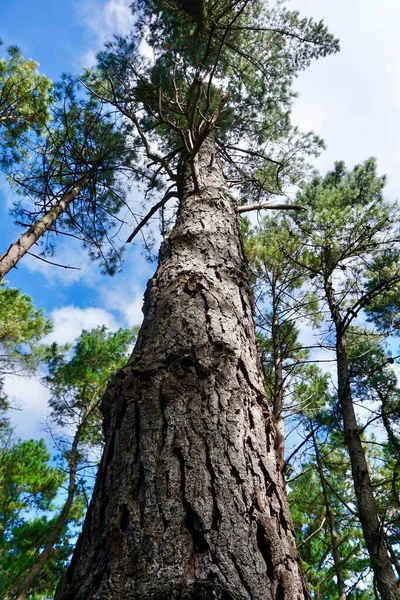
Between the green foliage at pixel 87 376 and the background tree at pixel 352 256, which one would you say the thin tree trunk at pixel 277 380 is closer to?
the background tree at pixel 352 256

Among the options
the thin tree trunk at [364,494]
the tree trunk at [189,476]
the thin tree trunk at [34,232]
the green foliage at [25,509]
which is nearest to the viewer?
the tree trunk at [189,476]

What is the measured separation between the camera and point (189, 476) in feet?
3.14

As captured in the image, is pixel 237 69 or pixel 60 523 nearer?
pixel 237 69

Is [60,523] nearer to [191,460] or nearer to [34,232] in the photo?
[34,232]

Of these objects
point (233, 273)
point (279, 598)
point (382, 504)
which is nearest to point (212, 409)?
point (279, 598)

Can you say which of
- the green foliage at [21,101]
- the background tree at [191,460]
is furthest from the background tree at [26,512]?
the background tree at [191,460]

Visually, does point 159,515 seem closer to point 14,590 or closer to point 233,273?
point 233,273

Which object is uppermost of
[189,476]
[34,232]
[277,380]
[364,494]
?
[34,232]

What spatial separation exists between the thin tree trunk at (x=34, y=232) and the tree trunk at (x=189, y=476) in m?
3.83

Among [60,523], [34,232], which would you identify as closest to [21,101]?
[34,232]

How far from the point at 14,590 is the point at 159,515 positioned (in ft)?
46.5

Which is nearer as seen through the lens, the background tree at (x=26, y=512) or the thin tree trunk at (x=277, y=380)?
Answer: the thin tree trunk at (x=277, y=380)

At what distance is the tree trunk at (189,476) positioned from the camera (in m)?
0.78

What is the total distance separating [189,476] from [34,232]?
5217mm
